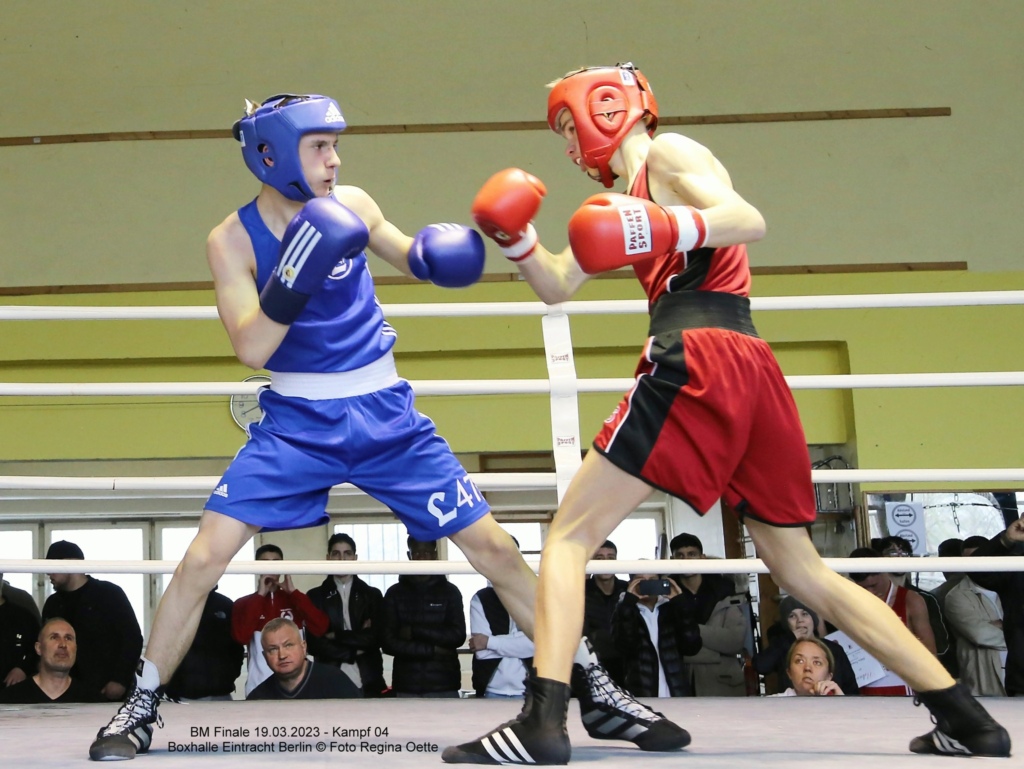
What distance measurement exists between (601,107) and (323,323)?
0.60 meters

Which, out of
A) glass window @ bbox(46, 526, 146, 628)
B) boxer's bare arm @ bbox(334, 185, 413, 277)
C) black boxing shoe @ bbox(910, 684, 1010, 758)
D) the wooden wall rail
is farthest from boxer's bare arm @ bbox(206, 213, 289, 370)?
glass window @ bbox(46, 526, 146, 628)

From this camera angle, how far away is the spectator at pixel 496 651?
12.7 feet

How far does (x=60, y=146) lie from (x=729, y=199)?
5025 mm

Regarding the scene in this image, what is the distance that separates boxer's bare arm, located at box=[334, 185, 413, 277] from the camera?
207cm

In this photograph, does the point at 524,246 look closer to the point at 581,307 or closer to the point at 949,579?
the point at 581,307

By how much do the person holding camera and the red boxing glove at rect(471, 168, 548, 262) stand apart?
2.29 m

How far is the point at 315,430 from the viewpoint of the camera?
1.95 meters

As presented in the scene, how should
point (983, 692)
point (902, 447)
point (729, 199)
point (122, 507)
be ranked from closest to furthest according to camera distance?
point (729, 199)
point (983, 692)
point (902, 447)
point (122, 507)

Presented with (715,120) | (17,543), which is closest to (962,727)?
(715,120)

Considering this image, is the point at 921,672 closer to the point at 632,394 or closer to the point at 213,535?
the point at 632,394

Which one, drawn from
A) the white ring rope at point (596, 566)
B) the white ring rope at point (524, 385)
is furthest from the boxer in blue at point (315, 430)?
the white ring rope at point (524, 385)

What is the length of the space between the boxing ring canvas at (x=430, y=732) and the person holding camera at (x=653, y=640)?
3.87 feet

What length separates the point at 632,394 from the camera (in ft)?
5.77

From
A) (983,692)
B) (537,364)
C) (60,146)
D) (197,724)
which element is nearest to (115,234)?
(60,146)
